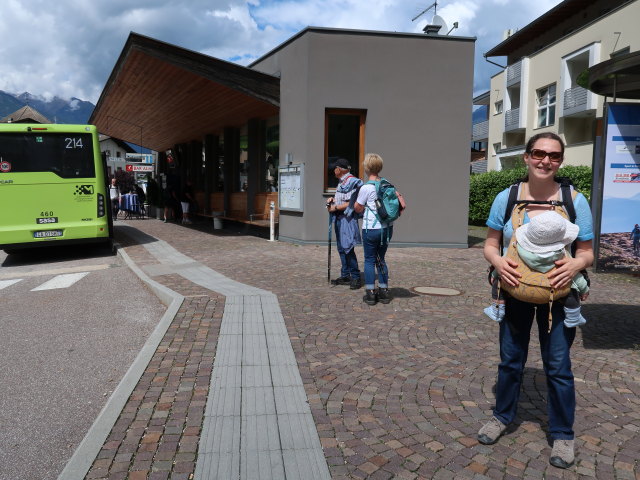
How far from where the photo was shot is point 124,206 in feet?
90.1

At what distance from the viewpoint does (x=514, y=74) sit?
116 ft

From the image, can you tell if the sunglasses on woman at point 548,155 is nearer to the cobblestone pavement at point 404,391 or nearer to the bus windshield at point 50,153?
the cobblestone pavement at point 404,391

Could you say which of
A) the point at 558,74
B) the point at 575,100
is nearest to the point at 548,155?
the point at 575,100

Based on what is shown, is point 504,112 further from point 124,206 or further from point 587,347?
point 587,347

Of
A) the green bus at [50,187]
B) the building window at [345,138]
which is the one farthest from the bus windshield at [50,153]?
the building window at [345,138]

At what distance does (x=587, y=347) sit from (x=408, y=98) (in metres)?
9.26

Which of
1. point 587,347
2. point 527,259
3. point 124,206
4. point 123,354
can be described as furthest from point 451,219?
point 124,206

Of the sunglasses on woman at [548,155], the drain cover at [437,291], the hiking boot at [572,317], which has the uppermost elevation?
the sunglasses on woman at [548,155]

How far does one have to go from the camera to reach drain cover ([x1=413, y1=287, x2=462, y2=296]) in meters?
7.44

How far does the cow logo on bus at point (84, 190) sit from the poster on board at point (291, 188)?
4536 millimetres

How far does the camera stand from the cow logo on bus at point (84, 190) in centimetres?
1220

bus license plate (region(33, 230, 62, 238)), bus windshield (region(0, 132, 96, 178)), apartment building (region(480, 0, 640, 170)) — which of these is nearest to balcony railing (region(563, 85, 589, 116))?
apartment building (region(480, 0, 640, 170))

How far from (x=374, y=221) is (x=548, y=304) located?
376 cm

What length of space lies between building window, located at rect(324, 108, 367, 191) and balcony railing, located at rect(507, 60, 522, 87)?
83.1 feet
